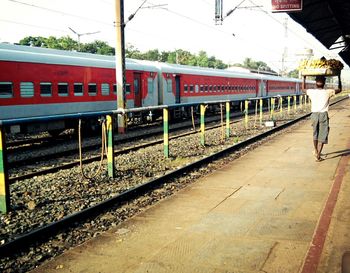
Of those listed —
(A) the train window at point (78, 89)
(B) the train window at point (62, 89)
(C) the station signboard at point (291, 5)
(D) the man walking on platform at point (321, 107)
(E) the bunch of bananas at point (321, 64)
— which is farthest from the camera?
(A) the train window at point (78, 89)

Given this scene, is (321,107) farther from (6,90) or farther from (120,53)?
(120,53)

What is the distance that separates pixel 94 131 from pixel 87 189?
1022 centimetres

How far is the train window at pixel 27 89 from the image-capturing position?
13.1m

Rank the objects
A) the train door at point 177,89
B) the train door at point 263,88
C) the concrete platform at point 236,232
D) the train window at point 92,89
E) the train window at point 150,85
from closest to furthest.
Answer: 1. the concrete platform at point 236,232
2. the train window at point 92,89
3. the train window at point 150,85
4. the train door at point 177,89
5. the train door at point 263,88

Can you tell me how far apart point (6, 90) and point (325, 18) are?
35.2ft

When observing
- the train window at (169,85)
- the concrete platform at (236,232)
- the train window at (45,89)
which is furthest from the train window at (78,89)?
the concrete platform at (236,232)

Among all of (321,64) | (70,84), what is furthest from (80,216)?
(70,84)

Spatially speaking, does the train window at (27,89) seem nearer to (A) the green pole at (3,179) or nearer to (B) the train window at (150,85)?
(A) the green pole at (3,179)

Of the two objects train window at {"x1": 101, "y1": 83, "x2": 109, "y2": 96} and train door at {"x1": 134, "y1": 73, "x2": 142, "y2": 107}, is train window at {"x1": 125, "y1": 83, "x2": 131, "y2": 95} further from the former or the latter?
train window at {"x1": 101, "y1": 83, "x2": 109, "y2": 96}

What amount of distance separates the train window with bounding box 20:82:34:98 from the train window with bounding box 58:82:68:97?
1.34 m

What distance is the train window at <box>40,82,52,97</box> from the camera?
13.9 meters

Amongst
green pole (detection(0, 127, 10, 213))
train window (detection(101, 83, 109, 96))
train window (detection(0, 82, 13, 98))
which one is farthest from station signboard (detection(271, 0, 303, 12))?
train window (detection(101, 83, 109, 96))

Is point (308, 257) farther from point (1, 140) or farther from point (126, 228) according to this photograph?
point (1, 140)

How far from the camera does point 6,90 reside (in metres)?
12.5
